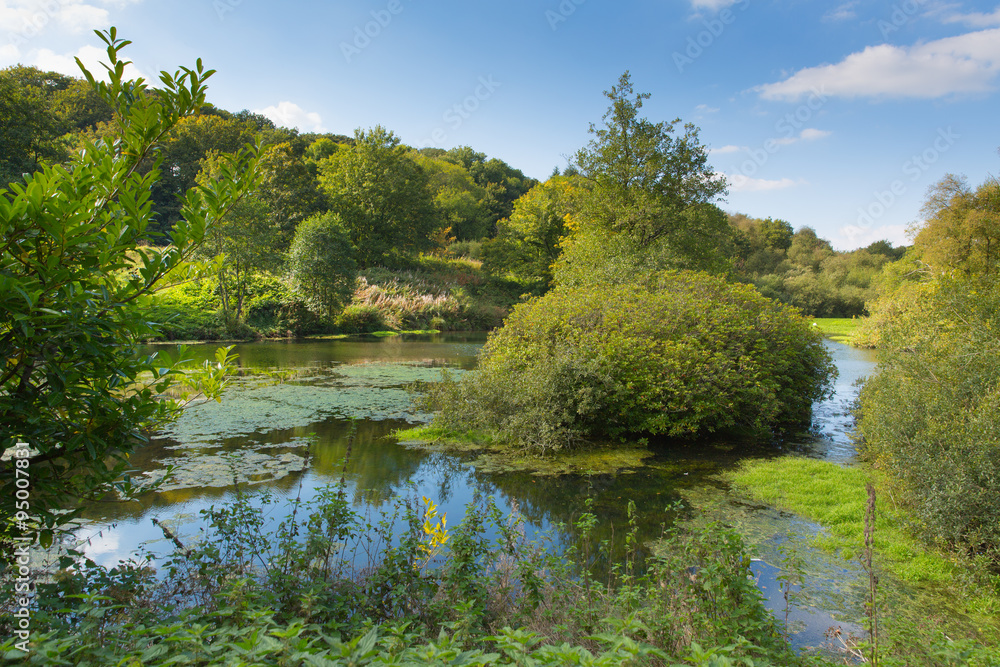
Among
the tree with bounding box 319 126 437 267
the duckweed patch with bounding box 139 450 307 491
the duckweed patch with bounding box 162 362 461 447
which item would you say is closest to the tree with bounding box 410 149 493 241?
the tree with bounding box 319 126 437 267

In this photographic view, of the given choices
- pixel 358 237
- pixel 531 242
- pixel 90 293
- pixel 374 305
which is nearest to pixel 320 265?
pixel 374 305

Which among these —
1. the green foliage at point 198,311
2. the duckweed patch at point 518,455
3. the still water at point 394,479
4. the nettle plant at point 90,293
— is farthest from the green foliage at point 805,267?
the nettle plant at point 90,293

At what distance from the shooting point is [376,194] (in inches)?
1431

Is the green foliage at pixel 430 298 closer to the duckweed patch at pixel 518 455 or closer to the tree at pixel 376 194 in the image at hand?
the tree at pixel 376 194

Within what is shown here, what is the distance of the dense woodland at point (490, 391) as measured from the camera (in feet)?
7.73

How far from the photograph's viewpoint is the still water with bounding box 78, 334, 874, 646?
500 cm

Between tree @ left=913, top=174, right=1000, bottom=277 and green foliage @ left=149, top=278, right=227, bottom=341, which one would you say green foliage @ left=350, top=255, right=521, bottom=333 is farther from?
tree @ left=913, top=174, right=1000, bottom=277

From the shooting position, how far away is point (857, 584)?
4.73 m

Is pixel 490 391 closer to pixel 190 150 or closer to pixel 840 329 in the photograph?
pixel 840 329

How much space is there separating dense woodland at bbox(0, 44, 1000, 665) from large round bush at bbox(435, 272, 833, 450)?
0.20 ft

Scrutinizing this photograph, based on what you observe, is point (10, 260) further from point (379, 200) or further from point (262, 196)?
point (379, 200)

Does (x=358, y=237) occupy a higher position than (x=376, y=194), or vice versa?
(x=376, y=194)

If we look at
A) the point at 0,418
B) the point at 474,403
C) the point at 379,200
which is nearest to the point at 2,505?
the point at 0,418

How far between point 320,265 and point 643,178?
15.2 m
